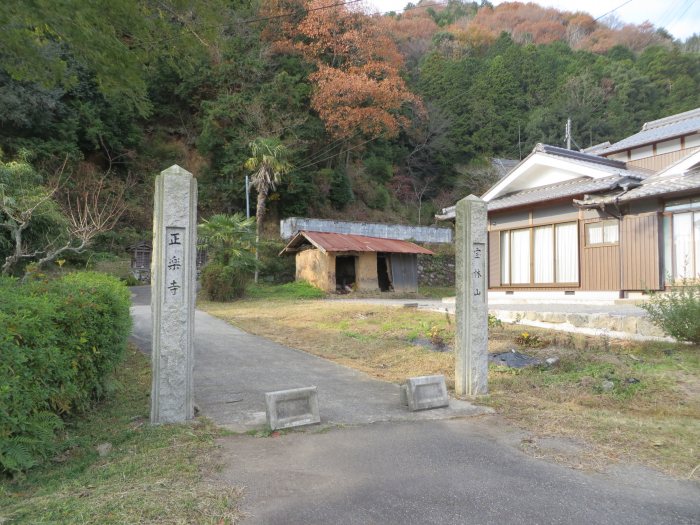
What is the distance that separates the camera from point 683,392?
5.99 m

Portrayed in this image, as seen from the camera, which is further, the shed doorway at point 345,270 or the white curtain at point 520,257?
the shed doorway at point 345,270

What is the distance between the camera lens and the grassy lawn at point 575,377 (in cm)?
459

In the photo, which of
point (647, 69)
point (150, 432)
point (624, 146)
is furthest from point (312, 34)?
point (150, 432)

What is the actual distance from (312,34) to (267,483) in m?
31.5

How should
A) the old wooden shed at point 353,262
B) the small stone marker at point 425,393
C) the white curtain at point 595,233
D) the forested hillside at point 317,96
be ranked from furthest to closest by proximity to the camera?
1. the old wooden shed at point 353,262
2. the white curtain at point 595,233
3. the forested hillside at point 317,96
4. the small stone marker at point 425,393

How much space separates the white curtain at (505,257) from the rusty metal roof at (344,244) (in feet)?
25.8

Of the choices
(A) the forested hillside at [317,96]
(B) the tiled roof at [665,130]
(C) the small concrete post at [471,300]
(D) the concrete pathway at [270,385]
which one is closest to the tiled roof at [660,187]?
(B) the tiled roof at [665,130]

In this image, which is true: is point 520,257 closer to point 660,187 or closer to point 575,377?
point 660,187

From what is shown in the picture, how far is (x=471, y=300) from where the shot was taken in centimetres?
609

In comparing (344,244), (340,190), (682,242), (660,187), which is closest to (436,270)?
(340,190)

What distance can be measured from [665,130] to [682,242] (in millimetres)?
7806

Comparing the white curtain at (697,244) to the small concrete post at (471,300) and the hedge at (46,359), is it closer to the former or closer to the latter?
the small concrete post at (471,300)

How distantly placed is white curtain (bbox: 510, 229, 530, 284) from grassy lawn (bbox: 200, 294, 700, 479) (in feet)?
16.5

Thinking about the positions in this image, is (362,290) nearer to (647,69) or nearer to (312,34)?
(312,34)
